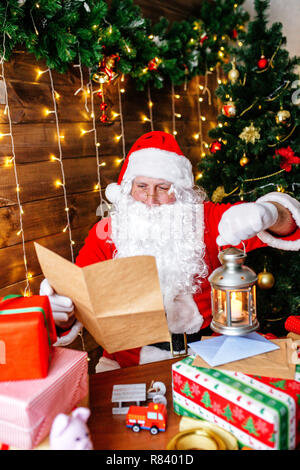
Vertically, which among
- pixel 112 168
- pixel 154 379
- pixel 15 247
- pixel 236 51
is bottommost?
pixel 154 379

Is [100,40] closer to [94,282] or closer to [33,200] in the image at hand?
[33,200]

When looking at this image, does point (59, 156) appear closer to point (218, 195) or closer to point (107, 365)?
point (218, 195)

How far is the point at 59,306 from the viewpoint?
1.15 m

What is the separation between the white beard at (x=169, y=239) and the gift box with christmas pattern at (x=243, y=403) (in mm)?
696

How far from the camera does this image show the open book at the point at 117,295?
0.97 meters

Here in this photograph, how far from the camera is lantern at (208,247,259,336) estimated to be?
103 centimetres

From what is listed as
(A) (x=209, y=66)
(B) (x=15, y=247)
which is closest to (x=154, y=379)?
(B) (x=15, y=247)

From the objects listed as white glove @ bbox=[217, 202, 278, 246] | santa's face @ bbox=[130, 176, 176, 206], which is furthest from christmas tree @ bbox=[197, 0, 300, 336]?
white glove @ bbox=[217, 202, 278, 246]

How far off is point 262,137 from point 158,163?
33.8 inches

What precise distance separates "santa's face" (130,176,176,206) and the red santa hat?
3 centimetres

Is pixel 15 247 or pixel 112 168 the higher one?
pixel 112 168

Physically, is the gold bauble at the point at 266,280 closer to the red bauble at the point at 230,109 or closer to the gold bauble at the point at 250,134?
the gold bauble at the point at 250,134
